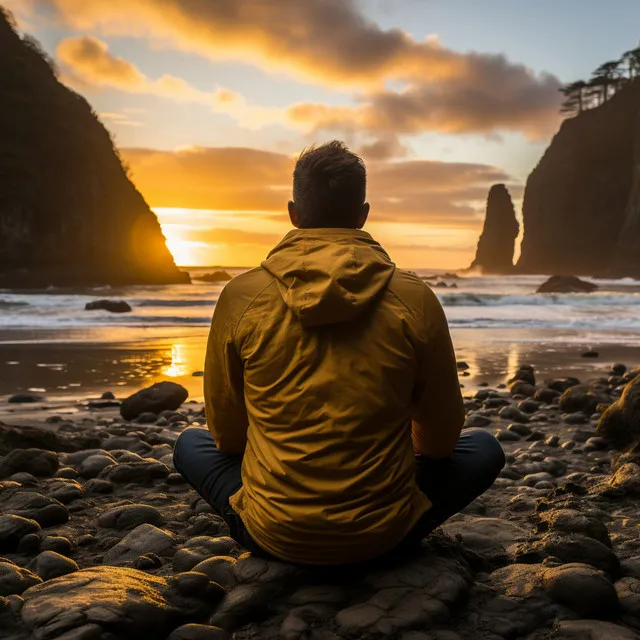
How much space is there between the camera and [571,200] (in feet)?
238

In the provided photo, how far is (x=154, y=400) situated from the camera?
641cm

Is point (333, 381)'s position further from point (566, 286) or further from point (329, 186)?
point (566, 286)

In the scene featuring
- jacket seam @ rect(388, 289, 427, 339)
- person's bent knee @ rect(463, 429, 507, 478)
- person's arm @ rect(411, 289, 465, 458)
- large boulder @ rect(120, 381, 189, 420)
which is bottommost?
large boulder @ rect(120, 381, 189, 420)

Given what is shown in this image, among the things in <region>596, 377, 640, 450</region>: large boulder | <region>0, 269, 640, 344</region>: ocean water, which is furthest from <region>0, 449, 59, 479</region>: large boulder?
<region>0, 269, 640, 344</region>: ocean water

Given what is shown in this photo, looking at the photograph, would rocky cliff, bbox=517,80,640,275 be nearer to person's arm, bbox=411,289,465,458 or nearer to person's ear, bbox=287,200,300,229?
person's arm, bbox=411,289,465,458

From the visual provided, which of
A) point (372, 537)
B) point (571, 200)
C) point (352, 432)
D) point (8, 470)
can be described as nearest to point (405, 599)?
point (372, 537)

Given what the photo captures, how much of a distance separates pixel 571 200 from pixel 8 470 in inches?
2998

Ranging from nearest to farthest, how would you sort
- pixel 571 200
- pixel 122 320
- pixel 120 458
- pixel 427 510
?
pixel 427 510 → pixel 120 458 → pixel 122 320 → pixel 571 200

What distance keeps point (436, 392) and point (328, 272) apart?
557mm

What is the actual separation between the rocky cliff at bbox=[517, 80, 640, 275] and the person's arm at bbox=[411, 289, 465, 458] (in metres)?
67.8

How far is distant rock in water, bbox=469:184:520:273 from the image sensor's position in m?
101

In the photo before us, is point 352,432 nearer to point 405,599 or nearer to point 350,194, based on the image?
point 405,599

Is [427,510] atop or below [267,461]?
below

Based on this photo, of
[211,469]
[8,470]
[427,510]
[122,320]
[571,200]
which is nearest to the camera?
[427,510]
